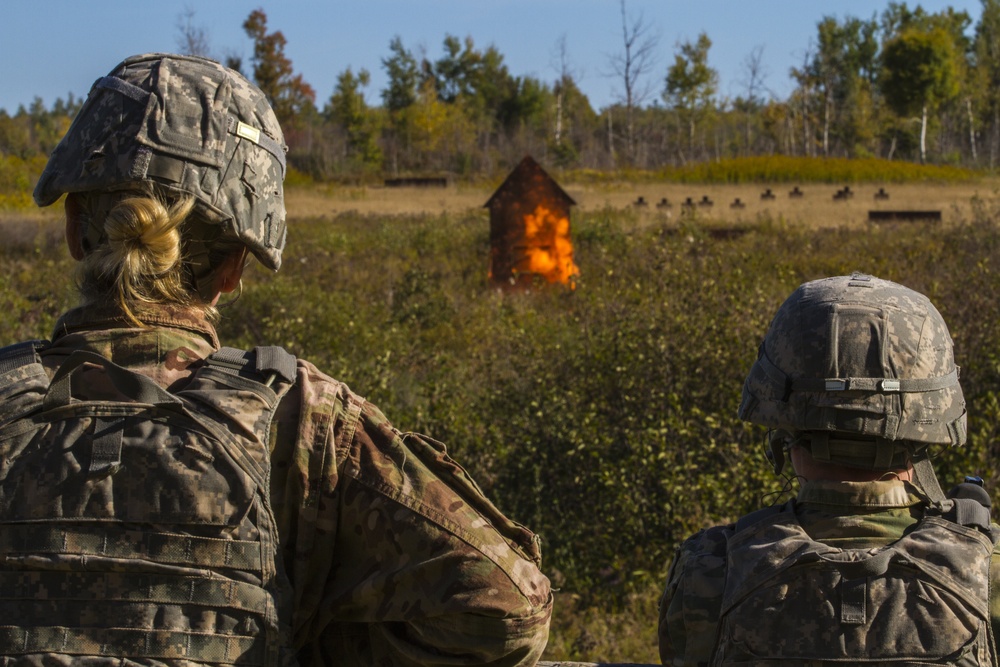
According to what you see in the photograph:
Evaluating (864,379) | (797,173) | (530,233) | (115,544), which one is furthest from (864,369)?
(797,173)

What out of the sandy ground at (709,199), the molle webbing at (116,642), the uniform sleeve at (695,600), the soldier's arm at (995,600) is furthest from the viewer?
the sandy ground at (709,199)

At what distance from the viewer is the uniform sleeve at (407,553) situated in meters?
1.63

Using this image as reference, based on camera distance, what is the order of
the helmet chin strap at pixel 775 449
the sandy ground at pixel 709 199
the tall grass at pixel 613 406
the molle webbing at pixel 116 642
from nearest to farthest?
the molle webbing at pixel 116 642
the helmet chin strap at pixel 775 449
the tall grass at pixel 613 406
the sandy ground at pixel 709 199

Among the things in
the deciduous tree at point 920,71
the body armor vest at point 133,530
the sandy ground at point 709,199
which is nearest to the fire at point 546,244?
the sandy ground at point 709,199

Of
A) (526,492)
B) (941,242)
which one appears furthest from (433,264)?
(526,492)

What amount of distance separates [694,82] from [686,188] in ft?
61.7

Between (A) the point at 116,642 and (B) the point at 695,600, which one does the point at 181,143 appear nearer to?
(A) the point at 116,642

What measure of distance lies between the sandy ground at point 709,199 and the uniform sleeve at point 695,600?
18.9 meters

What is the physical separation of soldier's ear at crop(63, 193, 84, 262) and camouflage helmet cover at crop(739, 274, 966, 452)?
4.51ft

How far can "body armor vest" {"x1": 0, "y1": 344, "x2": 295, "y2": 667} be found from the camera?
154 cm

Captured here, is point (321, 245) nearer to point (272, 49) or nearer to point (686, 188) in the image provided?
point (686, 188)

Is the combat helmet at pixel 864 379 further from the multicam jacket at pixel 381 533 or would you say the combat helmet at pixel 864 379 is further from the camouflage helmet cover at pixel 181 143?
the camouflage helmet cover at pixel 181 143

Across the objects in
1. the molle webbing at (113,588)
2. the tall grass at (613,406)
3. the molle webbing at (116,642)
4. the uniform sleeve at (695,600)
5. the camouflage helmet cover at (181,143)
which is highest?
the camouflage helmet cover at (181,143)

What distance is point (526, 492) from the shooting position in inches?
273
